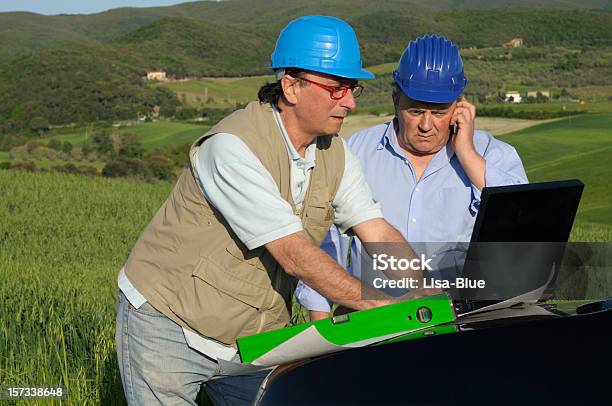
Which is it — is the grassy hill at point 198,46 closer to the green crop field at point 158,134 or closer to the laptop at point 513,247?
the green crop field at point 158,134

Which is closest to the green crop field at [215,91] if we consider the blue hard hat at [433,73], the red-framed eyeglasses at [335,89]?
the blue hard hat at [433,73]

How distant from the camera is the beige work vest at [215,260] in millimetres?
2781

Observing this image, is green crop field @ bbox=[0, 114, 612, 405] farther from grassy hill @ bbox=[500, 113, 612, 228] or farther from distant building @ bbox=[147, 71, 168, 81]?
distant building @ bbox=[147, 71, 168, 81]

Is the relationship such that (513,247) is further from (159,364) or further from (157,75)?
(157,75)

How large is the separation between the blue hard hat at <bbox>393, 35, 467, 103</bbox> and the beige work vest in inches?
32.1

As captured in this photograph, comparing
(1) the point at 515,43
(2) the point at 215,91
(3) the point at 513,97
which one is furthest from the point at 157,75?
(1) the point at 515,43

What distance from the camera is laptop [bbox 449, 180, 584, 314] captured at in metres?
1.99

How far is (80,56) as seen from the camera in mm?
124125

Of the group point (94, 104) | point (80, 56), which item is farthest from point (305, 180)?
point (80, 56)

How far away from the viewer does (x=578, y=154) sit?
50844mm

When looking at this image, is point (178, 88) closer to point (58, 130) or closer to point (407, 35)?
point (58, 130)

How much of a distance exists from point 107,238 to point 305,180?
1155 centimetres

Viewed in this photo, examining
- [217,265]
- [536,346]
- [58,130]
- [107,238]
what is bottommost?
[58,130]

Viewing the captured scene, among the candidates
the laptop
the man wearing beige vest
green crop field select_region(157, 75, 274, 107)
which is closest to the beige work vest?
the man wearing beige vest
